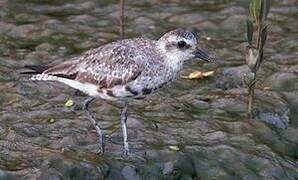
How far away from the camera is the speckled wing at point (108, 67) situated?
24.8 feet

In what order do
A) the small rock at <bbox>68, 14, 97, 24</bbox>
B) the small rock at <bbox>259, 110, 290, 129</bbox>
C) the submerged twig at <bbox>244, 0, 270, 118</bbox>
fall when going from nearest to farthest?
the submerged twig at <bbox>244, 0, 270, 118</bbox> < the small rock at <bbox>259, 110, 290, 129</bbox> < the small rock at <bbox>68, 14, 97, 24</bbox>

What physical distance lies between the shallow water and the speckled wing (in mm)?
618

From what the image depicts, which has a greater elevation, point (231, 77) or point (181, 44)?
point (181, 44)

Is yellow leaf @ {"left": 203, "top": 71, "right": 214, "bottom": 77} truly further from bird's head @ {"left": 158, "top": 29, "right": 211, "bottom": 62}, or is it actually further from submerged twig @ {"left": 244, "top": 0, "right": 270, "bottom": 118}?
bird's head @ {"left": 158, "top": 29, "right": 211, "bottom": 62}

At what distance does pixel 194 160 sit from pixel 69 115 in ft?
4.68

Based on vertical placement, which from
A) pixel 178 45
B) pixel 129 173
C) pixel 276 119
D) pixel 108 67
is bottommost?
pixel 276 119

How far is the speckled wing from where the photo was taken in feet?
24.8

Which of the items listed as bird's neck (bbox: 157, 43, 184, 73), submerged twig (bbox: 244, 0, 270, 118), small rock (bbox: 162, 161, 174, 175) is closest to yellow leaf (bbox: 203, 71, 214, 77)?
submerged twig (bbox: 244, 0, 270, 118)

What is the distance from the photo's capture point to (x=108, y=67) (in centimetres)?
768

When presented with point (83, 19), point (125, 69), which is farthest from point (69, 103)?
point (83, 19)

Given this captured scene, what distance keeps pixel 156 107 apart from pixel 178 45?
124cm

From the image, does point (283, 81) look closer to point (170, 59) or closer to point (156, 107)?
point (156, 107)

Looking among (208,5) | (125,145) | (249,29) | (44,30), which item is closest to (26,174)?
(125,145)

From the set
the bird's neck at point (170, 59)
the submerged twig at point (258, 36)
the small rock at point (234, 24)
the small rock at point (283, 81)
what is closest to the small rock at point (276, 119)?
the submerged twig at point (258, 36)
